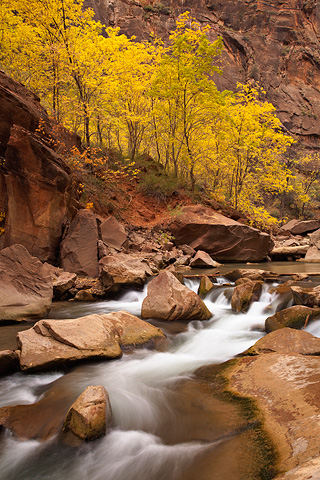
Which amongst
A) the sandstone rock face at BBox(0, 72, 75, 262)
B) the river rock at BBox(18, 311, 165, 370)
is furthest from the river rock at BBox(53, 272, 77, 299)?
the river rock at BBox(18, 311, 165, 370)

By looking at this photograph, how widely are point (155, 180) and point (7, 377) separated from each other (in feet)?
52.9

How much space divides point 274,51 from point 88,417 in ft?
216

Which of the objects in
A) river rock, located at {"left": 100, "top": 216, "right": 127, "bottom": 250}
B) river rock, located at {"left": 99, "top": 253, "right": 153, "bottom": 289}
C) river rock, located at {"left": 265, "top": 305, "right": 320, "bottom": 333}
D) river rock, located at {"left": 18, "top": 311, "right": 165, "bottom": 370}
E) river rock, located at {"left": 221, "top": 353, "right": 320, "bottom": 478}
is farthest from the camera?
river rock, located at {"left": 100, "top": 216, "right": 127, "bottom": 250}

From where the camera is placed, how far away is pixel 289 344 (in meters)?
4.49

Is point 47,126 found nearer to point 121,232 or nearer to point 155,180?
point 121,232

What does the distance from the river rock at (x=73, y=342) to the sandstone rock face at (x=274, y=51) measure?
53767 millimetres

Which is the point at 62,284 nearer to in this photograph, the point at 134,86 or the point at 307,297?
the point at 307,297

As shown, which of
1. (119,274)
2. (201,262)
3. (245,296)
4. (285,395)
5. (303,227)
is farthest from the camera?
(303,227)

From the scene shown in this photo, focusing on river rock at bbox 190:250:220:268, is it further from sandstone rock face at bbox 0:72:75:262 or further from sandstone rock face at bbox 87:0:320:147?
sandstone rock face at bbox 87:0:320:147

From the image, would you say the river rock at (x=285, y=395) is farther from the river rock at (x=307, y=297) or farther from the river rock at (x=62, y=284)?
the river rock at (x=62, y=284)

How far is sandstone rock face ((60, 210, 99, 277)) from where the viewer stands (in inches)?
387

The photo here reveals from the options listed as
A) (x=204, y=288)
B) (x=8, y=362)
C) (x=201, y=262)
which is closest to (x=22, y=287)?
(x=8, y=362)

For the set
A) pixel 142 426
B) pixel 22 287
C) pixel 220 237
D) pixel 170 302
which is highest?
pixel 220 237

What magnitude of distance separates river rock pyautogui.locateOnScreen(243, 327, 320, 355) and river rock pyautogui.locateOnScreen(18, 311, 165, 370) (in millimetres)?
Result: 1861
